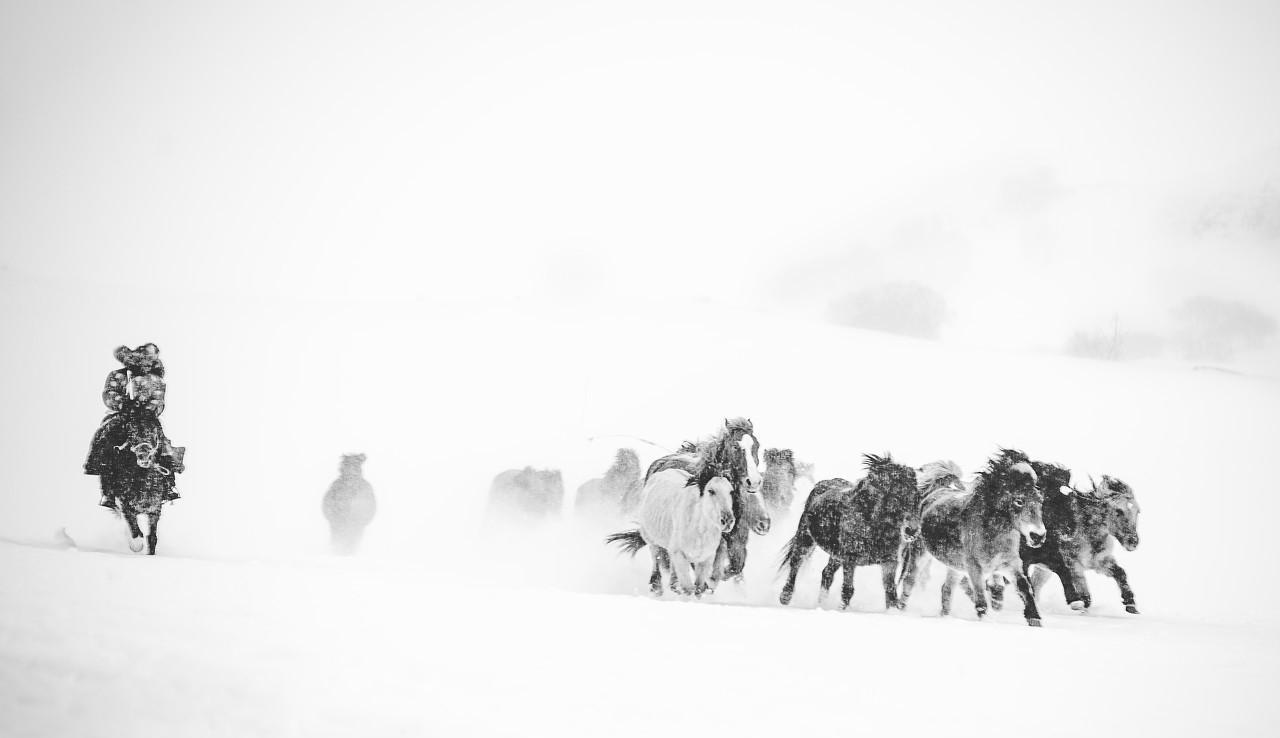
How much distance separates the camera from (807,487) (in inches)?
532

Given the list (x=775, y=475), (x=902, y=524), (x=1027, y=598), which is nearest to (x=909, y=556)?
(x=902, y=524)

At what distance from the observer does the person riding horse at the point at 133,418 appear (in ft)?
29.9

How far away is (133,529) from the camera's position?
30.4 ft

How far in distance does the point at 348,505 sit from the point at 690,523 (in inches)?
265

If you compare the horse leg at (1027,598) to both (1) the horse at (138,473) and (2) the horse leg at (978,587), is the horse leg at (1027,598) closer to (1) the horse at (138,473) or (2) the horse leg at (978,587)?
(2) the horse leg at (978,587)

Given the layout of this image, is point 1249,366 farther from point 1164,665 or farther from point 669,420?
point 1164,665

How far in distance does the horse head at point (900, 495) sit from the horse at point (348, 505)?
8245 mm

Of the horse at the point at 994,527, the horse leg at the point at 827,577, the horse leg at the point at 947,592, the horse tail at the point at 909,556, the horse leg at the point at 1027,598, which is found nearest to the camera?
the horse leg at the point at 1027,598

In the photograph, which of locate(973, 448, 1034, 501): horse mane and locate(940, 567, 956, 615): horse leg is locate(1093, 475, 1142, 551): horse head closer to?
locate(973, 448, 1034, 501): horse mane

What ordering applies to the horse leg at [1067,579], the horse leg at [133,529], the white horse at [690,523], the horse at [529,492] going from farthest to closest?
the horse at [529,492]
the horse leg at [133,529]
the horse leg at [1067,579]
the white horse at [690,523]

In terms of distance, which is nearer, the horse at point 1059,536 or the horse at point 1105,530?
the horse at point 1059,536

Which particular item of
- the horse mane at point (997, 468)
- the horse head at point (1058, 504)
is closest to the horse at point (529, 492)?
the horse mane at point (997, 468)

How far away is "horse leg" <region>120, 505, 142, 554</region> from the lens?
920 cm

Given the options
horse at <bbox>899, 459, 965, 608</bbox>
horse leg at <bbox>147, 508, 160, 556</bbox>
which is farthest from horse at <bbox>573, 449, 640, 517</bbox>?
horse leg at <bbox>147, 508, 160, 556</bbox>
